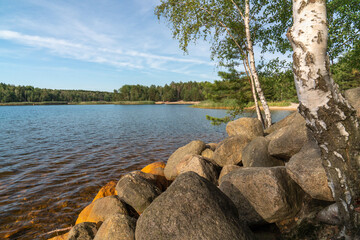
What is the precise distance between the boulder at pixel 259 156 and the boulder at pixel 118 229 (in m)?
4.55

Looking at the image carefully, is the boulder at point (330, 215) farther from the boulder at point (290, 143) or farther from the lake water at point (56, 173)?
the lake water at point (56, 173)

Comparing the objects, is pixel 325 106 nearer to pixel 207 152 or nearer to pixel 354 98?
pixel 354 98

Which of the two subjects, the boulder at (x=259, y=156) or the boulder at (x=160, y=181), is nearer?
the boulder at (x=259, y=156)

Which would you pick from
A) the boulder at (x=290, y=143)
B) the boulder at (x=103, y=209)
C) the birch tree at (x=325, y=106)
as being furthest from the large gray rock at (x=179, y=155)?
the birch tree at (x=325, y=106)

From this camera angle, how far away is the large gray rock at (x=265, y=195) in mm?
4602

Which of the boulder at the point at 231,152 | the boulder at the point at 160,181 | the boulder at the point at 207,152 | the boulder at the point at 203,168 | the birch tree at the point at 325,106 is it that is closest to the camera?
the birch tree at the point at 325,106

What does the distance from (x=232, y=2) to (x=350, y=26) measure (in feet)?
21.1

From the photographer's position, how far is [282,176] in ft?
15.8

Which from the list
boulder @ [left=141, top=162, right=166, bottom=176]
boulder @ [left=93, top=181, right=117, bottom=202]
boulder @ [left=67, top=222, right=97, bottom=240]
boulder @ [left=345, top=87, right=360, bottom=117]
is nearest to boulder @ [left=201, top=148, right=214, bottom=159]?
boulder @ [left=141, top=162, right=166, bottom=176]

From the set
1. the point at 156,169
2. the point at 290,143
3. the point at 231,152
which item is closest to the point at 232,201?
the point at 290,143

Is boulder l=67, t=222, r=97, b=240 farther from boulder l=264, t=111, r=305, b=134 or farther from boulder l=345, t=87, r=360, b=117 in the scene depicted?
boulder l=345, t=87, r=360, b=117

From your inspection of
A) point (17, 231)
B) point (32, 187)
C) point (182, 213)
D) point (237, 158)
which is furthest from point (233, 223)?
point (32, 187)

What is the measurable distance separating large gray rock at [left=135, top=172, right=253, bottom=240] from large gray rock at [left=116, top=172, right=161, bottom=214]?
9.21ft

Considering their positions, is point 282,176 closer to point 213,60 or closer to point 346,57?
point 346,57
